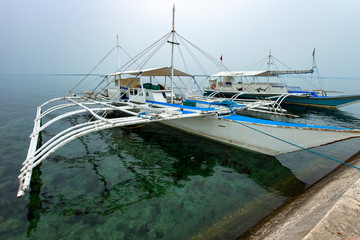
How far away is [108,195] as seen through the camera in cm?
559

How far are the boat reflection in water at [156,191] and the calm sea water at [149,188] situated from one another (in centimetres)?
3

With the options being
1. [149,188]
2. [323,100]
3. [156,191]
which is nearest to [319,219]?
[156,191]

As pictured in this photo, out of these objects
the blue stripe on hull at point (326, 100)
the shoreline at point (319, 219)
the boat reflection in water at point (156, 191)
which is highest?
the blue stripe on hull at point (326, 100)

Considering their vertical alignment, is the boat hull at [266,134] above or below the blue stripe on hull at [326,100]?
below

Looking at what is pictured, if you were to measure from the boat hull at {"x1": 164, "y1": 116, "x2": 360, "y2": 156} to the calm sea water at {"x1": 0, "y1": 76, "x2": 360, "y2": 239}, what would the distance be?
1.83 feet

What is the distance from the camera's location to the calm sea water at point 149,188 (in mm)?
4406

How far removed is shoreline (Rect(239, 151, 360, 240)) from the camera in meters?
2.82

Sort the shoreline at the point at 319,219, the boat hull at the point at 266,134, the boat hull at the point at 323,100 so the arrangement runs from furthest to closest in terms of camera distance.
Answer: the boat hull at the point at 323,100, the boat hull at the point at 266,134, the shoreline at the point at 319,219

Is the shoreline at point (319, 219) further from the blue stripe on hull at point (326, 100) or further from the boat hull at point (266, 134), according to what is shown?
the blue stripe on hull at point (326, 100)

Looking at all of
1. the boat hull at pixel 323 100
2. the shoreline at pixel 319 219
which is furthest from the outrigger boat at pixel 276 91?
the shoreline at pixel 319 219

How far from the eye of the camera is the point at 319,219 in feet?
10.3

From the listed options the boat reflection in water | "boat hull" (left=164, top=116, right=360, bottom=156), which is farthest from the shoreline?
"boat hull" (left=164, top=116, right=360, bottom=156)

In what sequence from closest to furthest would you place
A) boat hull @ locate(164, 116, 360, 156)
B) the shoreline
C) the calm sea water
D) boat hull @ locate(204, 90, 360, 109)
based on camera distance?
the shoreline → the calm sea water → boat hull @ locate(164, 116, 360, 156) → boat hull @ locate(204, 90, 360, 109)

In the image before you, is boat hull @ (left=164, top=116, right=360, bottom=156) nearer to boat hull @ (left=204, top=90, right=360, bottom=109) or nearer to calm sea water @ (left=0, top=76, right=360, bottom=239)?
calm sea water @ (left=0, top=76, right=360, bottom=239)
